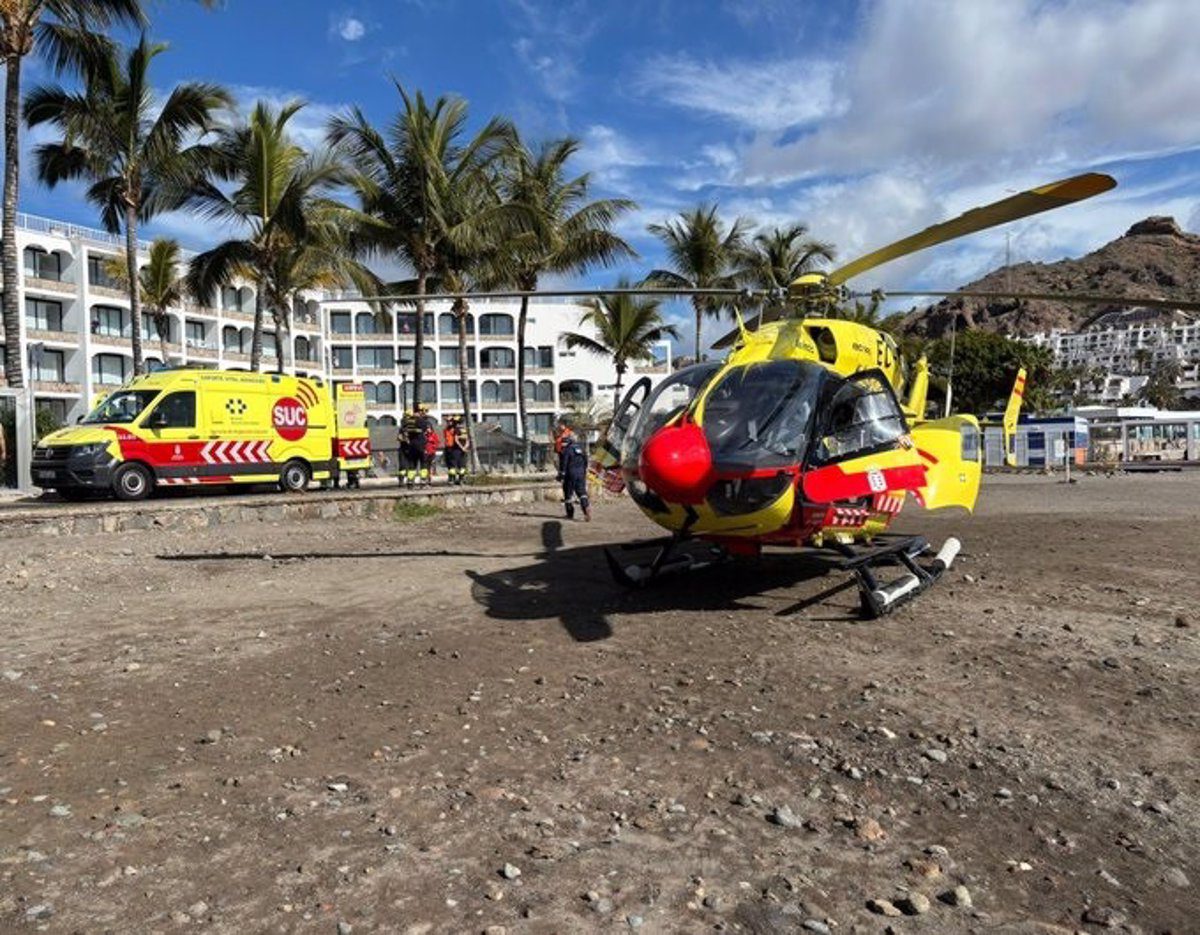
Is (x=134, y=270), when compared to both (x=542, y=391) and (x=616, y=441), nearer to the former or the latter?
(x=616, y=441)

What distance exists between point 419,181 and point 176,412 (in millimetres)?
11229

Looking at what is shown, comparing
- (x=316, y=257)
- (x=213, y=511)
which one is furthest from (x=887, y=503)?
(x=316, y=257)

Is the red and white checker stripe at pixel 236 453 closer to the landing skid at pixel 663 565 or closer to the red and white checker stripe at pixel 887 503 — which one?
the landing skid at pixel 663 565

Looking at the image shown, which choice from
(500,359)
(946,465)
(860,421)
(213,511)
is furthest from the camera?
(500,359)

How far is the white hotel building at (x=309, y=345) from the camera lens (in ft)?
175

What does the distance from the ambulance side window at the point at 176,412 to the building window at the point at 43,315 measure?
4242 centimetres

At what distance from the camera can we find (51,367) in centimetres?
5381

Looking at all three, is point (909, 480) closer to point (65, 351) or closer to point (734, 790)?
point (734, 790)

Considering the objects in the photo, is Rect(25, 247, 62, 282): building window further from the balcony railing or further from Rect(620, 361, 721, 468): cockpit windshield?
Rect(620, 361, 721, 468): cockpit windshield

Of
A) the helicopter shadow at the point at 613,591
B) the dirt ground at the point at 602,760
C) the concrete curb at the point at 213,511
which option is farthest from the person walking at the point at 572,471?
the dirt ground at the point at 602,760

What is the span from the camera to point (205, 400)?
1883cm

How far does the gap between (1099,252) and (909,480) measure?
225 metres

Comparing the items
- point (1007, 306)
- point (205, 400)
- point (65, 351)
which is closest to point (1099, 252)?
point (1007, 306)

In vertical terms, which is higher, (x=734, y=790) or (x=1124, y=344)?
(x=1124, y=344)
